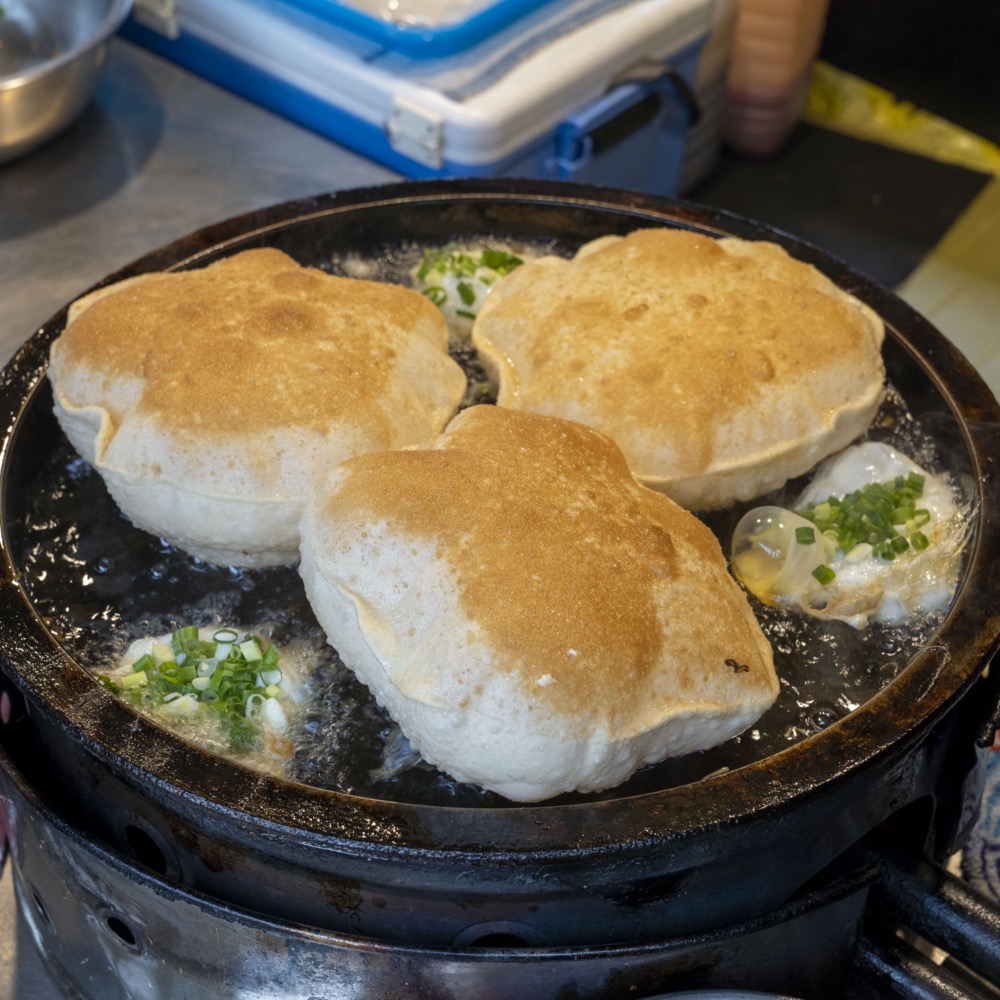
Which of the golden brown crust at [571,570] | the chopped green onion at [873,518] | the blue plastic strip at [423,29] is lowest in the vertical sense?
the blue plastic strip at [423,29]

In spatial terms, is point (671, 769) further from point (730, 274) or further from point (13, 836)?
point (13, 836)

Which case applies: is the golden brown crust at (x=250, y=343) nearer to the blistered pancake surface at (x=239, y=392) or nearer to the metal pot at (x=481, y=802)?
the blistered pancake surface at (x=239, y=392)

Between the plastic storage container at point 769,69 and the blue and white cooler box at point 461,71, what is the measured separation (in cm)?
82

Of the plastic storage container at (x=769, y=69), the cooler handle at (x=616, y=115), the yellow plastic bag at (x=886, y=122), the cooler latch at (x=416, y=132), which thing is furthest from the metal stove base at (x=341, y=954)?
the yellow plastic bag at (x=886, y=122)

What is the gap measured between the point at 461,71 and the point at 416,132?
0.25 metres

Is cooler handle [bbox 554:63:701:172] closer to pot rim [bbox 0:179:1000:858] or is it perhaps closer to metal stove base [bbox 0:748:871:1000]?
pot rim [bbox 0:179:1000:858]

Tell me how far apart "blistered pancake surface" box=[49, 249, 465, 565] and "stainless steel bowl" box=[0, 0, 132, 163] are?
153 centimetres

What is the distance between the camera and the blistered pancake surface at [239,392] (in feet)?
5.86

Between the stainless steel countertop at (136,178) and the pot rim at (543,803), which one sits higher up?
the pot rim at (543,803)

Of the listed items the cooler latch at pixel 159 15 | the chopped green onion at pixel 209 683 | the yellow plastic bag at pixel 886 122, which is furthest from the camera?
the yellow plastic bag at pixel 886 122

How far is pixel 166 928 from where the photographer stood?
1.70 meters

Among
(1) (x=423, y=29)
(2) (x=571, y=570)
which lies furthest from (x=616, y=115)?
(2) (x=571, y=570)

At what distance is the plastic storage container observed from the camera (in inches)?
183

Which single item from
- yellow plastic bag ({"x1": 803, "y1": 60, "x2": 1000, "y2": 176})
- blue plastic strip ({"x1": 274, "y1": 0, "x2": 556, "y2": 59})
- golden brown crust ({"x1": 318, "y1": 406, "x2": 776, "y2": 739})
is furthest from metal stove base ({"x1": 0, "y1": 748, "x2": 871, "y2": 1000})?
yellow plastic bag ({"x1": 803, "y1": 60, "x2": 1000, "y2": 176})
